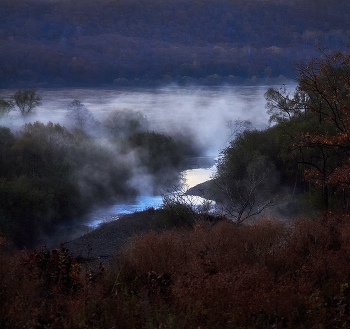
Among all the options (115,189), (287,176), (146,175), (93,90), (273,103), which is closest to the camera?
(287,176)

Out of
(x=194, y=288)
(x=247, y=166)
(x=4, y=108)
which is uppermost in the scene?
(x=4, y=108)

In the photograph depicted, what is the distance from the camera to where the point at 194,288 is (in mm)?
6336

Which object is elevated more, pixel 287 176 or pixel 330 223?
pixel 330 223

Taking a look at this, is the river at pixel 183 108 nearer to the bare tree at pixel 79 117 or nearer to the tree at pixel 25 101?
the tree at pixel 25 101

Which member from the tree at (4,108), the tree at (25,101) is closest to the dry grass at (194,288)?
the tree at (4,108)

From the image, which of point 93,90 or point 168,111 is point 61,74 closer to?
point 93,90

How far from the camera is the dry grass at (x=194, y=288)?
5.74 m

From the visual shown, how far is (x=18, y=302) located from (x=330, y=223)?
798cm

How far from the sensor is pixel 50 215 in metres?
35.1

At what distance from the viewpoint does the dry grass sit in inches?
226

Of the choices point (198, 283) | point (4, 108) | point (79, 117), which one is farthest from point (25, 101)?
point (198, 283)

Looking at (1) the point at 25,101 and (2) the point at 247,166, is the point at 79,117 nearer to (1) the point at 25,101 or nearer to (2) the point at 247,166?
(1) the point at 25,101

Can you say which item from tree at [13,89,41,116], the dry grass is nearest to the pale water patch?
tree at [13,89,41,116]

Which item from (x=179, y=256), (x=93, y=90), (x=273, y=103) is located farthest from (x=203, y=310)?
(x=93, y=90)
